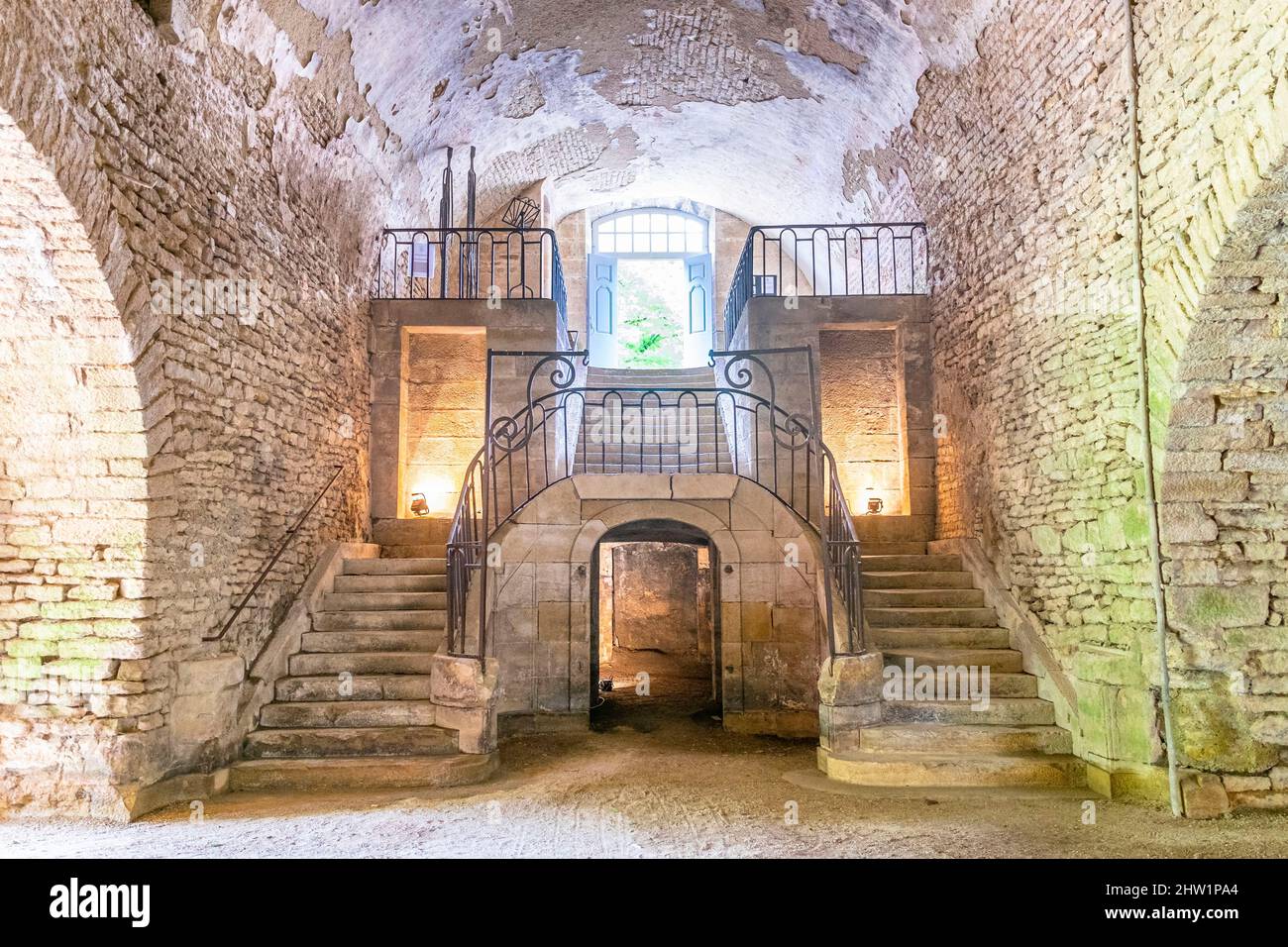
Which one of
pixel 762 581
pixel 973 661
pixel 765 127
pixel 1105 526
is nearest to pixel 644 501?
pixel 762 581

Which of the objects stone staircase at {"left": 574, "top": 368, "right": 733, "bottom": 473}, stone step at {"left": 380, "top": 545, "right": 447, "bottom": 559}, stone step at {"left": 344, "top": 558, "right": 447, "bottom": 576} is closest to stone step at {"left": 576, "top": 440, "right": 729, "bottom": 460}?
stone staircase at {"left": 574, "top": 368, "right": 733, "bottom": 473}

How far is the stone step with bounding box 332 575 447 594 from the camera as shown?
6875 mm

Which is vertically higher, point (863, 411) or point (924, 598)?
point (863, 411)

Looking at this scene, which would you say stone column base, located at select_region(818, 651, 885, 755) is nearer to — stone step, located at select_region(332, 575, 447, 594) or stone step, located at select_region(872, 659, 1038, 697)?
stone step, located at select_region(872, 659, 1038, 697)

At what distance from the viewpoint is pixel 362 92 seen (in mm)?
7203

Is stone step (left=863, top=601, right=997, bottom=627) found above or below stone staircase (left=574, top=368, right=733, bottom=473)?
below

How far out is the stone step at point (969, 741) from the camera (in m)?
5.20

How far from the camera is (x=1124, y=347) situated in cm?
480

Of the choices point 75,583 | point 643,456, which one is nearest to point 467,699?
point 75,583

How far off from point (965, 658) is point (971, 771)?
111 cm

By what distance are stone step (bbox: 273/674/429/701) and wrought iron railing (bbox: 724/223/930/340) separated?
17.4 feet

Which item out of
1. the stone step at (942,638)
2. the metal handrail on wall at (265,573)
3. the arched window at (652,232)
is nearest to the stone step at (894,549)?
the stone step at (942,638)

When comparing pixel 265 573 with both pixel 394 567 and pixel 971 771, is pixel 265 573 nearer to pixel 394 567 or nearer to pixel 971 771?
pixel 394 567

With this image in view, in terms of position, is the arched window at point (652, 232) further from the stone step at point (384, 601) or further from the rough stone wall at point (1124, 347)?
the stone step at point (384, 601)
